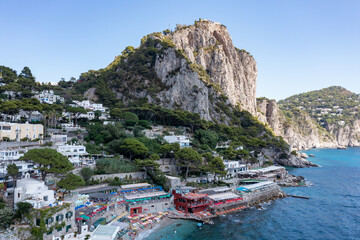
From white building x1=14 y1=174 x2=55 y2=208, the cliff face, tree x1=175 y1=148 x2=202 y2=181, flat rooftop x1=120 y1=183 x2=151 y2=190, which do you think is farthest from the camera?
the cliff face

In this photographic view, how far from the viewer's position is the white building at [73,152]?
46.1 m

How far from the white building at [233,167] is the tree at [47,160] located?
4016cm

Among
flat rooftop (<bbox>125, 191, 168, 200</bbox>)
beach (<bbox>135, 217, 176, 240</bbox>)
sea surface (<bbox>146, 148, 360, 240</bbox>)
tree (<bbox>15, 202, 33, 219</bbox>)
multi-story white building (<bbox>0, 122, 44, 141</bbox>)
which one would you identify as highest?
multi-story white building (<bbox>0, 122, 44, 141</bbox>)

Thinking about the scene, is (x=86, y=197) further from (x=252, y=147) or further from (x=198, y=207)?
(x=252, y=147)

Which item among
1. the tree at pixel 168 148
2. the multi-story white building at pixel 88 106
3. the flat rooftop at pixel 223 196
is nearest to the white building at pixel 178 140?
the tree at pixel 168 148

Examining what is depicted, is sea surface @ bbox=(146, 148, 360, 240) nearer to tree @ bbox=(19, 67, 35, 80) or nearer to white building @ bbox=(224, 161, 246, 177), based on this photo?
white building @ bbox=(224, 161, 246, 177)

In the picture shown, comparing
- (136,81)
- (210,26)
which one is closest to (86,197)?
(136,81)

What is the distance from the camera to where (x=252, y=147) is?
88188 millimetres

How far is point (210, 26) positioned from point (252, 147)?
77.0m

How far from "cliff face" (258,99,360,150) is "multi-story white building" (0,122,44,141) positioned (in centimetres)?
11443

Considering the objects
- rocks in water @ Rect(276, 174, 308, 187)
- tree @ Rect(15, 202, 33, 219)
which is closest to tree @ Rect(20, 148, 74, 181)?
tree @ Rect(15, 202, 33, 219)

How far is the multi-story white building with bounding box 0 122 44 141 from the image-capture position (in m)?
47.2

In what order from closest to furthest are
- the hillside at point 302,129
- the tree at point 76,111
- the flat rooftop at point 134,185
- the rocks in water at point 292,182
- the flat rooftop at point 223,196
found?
the flat rooftop at point 134,185 < the flat rooftop at point 223,196 < the rocks in water at point 292,182 < the tree at point 76,111 < the hillside at point 302,129

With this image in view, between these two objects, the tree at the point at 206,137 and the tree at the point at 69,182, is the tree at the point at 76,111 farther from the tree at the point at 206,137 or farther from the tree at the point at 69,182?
the tree at the point at 69,182
